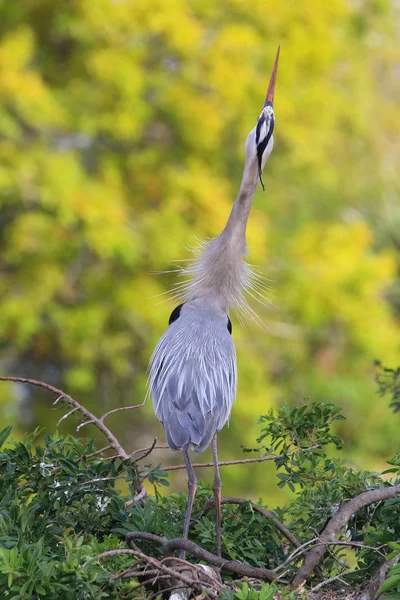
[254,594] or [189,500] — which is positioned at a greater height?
[189,500]

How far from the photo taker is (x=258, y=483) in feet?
37.6

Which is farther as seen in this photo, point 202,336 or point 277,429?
point 202,336

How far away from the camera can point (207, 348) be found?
3.62 meters

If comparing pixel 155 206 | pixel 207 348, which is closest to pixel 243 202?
pixel 207 348

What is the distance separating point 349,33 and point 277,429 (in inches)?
497

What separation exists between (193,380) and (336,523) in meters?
1.14

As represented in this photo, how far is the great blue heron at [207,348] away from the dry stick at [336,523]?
292 mm

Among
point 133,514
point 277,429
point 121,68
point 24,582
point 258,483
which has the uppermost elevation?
point 121,68

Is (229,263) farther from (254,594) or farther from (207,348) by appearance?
(254,594)

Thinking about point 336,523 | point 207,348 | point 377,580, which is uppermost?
point 207,348

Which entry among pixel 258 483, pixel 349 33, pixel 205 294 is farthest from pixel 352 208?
pixel 205 294

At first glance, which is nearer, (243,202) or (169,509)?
(169,509)

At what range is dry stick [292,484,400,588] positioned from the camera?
236cm

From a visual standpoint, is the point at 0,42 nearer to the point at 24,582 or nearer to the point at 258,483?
the point at 258,483
